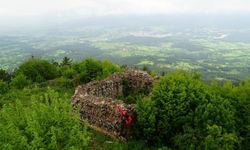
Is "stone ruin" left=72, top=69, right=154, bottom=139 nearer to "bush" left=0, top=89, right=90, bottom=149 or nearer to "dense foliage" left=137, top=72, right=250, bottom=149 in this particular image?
"dense foliage" left=137, top=72, right=250, bottom=149

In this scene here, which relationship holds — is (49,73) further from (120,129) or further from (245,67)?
(245,67)

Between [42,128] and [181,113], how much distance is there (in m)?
11.1

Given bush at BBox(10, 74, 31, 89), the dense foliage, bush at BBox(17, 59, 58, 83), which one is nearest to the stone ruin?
the dense foliage

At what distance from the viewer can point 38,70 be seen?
5241cm

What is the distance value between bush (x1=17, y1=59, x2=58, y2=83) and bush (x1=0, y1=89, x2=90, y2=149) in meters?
33.7

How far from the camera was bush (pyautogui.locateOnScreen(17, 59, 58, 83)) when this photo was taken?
5178cm

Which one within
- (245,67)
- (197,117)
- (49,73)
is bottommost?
(245,67)

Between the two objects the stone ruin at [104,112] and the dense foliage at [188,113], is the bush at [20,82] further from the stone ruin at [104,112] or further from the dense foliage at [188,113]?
the dense foliage at [188,113]

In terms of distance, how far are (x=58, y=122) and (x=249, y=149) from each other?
547 inches

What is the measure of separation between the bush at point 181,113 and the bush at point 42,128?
8445 millimetres

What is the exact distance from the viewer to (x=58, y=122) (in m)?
17.0

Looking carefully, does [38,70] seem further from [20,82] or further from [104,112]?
[104,112]

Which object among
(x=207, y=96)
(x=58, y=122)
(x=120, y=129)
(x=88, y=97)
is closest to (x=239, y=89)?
(x=207, y=96)

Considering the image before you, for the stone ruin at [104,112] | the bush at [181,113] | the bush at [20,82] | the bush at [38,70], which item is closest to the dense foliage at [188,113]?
the bush at [181,113]
